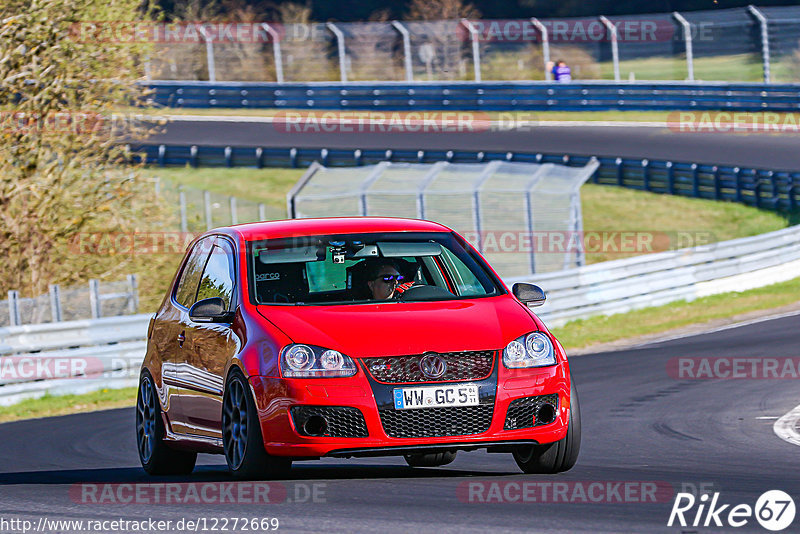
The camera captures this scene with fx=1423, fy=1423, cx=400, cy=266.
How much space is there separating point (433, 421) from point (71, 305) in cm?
1161

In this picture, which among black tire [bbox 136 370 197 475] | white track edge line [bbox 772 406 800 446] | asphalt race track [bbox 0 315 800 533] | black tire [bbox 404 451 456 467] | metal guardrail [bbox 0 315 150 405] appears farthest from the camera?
metal guardrail [bbox 0 315 150 405]

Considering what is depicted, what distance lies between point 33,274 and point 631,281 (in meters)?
9.67

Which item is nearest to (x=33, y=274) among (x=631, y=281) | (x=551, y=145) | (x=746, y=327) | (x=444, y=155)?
(x=631, y=281)

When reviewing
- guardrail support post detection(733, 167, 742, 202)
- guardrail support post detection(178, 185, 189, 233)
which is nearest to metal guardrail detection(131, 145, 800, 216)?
guardrail support post detection(733, 167, 742, 202)

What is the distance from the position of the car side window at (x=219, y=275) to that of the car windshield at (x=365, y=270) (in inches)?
7.9

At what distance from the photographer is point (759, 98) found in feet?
125

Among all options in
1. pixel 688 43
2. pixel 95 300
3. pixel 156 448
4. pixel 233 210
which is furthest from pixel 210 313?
pixel 688 43

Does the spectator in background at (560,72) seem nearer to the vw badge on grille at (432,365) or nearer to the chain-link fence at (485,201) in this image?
the chain-link fence at (485,201)

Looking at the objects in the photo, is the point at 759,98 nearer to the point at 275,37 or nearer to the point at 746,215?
the point at 746,215

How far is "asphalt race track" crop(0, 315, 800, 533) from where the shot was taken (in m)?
6.55

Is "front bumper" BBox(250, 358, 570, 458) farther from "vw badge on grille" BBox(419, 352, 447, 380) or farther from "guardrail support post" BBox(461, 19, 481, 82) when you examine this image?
"guardrail support post" BBox(461, 19, 481, 82)

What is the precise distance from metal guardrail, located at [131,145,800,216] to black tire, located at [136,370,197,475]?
22.8 metres

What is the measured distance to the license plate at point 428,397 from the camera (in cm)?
737


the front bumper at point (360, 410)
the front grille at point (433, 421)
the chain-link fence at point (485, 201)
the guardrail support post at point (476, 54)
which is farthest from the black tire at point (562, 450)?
the guardrail support post at point (476, 54)
